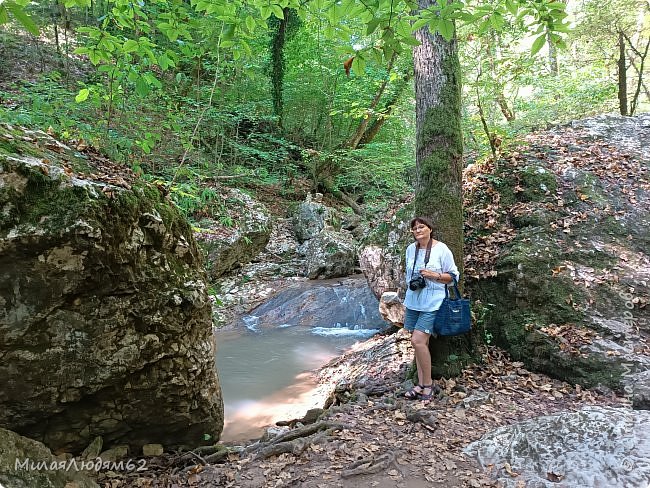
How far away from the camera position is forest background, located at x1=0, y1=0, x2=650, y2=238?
18.2 feet

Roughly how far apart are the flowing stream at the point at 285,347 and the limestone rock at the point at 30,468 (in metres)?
2.36

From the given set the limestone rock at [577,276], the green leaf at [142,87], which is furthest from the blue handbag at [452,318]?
the green leaf at [142,87]

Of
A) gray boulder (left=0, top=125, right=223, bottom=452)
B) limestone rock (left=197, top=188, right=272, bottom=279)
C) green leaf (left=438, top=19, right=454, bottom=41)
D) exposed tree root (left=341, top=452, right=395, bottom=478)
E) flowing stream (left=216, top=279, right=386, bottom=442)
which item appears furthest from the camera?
limestone rock (left=197, top=188, right=272, bottom=279)

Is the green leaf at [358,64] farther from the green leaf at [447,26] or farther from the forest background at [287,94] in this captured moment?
the forest background at [287,94]

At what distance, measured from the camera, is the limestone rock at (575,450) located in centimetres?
254

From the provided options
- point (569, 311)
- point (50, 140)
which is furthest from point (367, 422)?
point (50, 140)

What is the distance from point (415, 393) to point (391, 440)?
84cm

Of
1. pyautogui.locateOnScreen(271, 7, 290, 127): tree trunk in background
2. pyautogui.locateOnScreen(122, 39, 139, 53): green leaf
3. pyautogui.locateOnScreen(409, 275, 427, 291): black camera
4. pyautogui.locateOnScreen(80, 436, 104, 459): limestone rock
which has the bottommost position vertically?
pyautogui.locateOnScreen(80, 436, 104, 459): limestone rock

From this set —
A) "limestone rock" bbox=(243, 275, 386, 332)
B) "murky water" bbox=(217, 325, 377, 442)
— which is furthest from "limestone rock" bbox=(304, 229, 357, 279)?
"murky water" bbox=(217, 325, 377, 442)

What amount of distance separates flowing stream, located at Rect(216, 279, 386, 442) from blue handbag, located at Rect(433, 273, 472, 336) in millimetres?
2308

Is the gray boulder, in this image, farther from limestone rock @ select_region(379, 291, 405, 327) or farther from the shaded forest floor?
limestone rock @ select_region(379, 291, 405, 327)

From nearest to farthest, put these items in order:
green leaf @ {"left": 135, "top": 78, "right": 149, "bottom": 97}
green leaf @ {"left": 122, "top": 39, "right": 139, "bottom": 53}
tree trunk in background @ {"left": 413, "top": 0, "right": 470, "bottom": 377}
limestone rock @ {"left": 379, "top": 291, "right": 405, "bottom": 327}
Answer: green leaf @ {"left": 122, "top": 39, "right": 139, "bottom": 53} → green leaf @ {"left": 135, "top": 78, "right": 149, "bottom": 97} → tree trunk in background @ {"left": 413, "top": 0, "right": 470, "bottom": 377} → limestone rock @ {"left": 379, "top": 291, "right": 405, "bottom": 327}

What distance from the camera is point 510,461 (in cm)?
290

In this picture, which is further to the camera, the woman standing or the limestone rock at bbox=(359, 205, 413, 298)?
the limestone rock at bbox=(359, 205, 413, 298)
